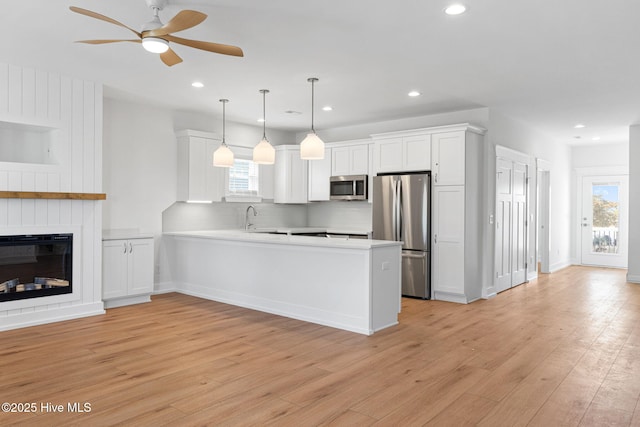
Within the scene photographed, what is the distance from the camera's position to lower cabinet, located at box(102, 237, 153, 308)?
5422mm

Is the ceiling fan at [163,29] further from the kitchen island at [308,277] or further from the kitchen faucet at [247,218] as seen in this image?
the kitchen faucet at [247,218]

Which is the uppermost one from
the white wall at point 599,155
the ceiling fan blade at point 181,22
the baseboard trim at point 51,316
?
the white wall at point 599,155

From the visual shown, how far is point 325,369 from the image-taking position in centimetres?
346

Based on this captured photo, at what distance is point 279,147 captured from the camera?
7969 millimetres

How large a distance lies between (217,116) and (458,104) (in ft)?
12.1

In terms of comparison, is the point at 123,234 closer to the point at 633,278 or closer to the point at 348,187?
the point at 348,187

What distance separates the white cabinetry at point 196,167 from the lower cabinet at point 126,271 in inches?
43.1

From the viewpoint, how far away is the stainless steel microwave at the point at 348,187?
Result: 7.22 meters

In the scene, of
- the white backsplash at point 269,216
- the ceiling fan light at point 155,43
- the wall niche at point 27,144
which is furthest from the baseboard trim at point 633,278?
the wall niche at point 27,144

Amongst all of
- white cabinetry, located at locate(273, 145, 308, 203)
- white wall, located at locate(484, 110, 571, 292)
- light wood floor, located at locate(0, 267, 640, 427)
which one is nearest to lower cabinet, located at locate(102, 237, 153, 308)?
light wood floor, located at locate(0, 267, 640, 427)

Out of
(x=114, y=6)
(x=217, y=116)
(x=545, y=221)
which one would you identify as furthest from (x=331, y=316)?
(x=545, y=221)

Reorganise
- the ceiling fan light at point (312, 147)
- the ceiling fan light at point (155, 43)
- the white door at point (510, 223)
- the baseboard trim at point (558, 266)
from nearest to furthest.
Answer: the ceiling fan light at point (155, 43) < the ceiling fan light at point (312, 147) < the white door at point (510, 223) < the baseboard trim at point (558, 266)

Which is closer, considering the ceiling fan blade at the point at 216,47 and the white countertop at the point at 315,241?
the ceiling fan blade at the point at 216,47

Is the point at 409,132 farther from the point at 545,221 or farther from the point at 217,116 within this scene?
the point at 545,221
